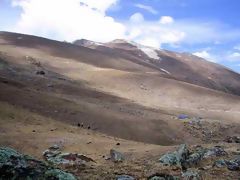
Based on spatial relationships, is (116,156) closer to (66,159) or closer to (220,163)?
(66,159)

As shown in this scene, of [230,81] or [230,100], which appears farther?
[230,81]

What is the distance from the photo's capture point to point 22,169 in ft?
29.2

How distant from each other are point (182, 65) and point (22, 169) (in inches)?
3900

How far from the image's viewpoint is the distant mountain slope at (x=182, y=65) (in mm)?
98094

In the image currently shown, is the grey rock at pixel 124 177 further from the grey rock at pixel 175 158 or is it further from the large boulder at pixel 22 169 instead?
the grey rock at pixel 175 158

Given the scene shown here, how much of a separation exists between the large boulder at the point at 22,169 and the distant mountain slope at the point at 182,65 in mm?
85333

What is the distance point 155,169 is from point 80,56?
6202cm

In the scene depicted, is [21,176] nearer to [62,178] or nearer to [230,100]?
[62,178]

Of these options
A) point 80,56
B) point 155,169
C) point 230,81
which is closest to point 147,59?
point 230,81

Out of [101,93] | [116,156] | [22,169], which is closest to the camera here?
[22,169]

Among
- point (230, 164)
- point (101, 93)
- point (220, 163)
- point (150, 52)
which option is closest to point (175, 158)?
point (220, 163)

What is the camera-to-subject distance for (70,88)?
4178cm

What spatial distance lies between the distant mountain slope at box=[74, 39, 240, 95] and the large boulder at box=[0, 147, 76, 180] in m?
85.3

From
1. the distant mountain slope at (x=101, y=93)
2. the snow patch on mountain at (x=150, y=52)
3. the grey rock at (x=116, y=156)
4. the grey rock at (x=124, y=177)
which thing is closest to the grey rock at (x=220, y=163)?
the grey rock at (x=116, y=156)
